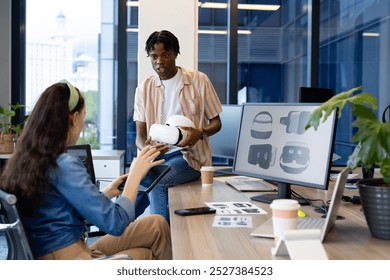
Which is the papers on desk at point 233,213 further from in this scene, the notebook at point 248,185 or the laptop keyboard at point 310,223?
the notebook at point 248,185

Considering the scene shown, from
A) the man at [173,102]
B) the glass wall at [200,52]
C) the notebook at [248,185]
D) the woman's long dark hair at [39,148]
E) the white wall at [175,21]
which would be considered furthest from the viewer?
the glass wall at [200,52]

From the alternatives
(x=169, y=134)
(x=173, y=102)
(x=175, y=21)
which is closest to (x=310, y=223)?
(x=169, y=134)

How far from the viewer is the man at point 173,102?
9.09 feet

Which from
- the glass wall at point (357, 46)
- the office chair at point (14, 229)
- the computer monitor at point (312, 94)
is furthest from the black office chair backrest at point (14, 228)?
the glass wall at point (357, 46)

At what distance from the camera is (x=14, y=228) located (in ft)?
4.95

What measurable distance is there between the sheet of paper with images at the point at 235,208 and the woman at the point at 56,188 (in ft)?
1.13

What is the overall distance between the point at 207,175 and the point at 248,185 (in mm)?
209

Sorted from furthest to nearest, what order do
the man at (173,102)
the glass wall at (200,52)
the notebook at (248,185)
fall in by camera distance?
the glass wall at (200,52) < the man at (173,102) < the notebook at (248,185)

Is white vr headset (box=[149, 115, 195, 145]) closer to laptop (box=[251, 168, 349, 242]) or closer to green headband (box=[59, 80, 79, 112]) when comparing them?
green headband (box=[59, 80, 79, 112])

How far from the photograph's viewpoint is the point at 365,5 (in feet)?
18.0

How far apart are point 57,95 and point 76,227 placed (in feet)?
1.43

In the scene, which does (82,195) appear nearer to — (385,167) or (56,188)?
(56,188)

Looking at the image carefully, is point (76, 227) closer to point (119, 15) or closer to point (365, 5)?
point (119, 15)
